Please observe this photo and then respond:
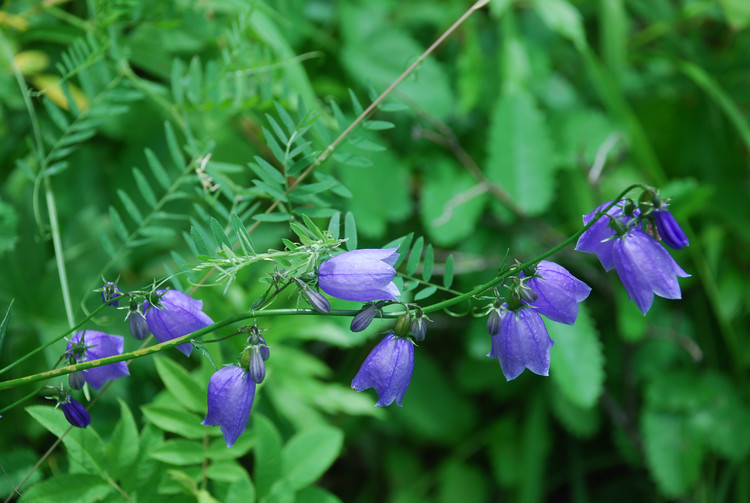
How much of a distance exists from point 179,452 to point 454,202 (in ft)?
3.49

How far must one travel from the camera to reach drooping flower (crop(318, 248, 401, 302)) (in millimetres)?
706

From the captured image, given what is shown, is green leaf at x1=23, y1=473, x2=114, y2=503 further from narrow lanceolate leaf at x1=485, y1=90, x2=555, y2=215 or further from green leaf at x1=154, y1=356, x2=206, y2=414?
narrow lanceolate leaf at x1=485, y1=90, x2=555, y2=215

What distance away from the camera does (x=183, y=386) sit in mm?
1062

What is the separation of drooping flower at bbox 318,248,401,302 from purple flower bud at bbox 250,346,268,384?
0.11 m

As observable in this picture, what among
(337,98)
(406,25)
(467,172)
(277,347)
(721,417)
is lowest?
(721,417)

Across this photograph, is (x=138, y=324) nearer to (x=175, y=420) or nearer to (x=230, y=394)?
(x=230, y=394)

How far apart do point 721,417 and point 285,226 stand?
1.40m

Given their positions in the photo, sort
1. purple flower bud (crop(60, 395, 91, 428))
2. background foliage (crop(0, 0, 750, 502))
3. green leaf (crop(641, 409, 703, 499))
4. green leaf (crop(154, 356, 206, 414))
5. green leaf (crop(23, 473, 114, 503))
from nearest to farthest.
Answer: purple flower bud (crop(60, 395, 91, 428)), green leaf (crop(23, 473, 114, 503)), green leaf (crop(154, 356, 206, 414)), background foliage (crop(0, 0, 750, 502)), green leaf (crop(641, 409, 703, 499))

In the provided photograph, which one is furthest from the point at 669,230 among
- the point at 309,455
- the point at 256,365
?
the point at 309,455

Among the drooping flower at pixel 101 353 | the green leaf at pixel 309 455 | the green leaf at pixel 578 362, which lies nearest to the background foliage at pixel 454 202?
the green leaf at pixel 578 362

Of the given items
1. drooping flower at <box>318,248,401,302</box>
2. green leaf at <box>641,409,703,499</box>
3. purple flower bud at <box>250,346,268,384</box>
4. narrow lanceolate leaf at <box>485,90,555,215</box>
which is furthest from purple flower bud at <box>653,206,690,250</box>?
green leaf at <box>641,409,703,499</box>

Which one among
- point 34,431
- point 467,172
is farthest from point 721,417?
point 34,431

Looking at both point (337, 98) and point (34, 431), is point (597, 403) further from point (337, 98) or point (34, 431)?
point (34, 431)

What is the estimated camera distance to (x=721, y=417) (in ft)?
6.04
